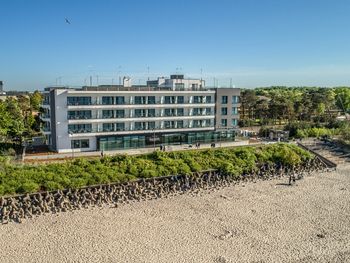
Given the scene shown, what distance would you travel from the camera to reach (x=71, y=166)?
133 ft

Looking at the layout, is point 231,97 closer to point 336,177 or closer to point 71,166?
point 336,177

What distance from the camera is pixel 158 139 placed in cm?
5906

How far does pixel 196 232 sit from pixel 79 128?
30438 millimetres

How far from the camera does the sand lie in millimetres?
25203

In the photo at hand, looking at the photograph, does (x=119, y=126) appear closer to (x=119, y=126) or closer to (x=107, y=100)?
(x=119, y=126)

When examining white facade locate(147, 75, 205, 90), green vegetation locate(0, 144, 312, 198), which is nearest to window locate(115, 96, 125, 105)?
green vegetation locate(0, 144, 312, 198)

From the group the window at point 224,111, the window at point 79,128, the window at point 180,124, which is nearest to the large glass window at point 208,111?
the window at point 224,111

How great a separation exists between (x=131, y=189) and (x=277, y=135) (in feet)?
130

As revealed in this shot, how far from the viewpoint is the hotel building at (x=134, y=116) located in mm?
53156

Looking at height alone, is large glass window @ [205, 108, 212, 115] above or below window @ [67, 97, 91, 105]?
below

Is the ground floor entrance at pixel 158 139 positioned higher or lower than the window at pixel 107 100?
lower

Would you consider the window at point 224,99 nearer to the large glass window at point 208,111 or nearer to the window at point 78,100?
the large glass window at point 208,111

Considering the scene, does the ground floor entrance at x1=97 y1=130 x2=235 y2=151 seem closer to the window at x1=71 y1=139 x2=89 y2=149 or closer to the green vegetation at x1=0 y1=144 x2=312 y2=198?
the window at x1=71 y1=139 x2=89 y2=149

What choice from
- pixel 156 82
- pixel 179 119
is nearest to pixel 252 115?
pixel 156 82
